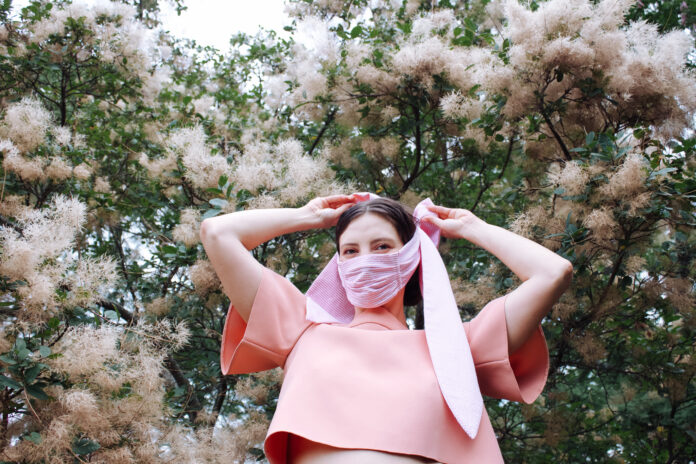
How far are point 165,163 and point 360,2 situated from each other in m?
2.80

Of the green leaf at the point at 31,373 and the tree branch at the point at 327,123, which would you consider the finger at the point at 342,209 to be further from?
the tree branch at the point at 327,123

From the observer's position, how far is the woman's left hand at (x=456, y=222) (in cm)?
214

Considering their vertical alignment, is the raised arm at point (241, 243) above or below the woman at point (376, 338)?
above

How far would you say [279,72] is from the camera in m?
5.55

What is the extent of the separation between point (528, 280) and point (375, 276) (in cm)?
54

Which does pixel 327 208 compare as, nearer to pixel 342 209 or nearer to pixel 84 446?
pixel 342 209

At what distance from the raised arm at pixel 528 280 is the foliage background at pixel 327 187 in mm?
928

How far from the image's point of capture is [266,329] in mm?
1981

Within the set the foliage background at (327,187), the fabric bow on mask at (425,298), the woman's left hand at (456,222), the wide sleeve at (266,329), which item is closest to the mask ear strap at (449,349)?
the fabric bow on mask at (425,298)

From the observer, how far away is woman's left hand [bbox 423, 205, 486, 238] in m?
2.14

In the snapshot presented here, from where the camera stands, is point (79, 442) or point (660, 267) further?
point (660, 267)

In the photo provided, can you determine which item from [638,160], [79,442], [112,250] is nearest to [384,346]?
[79,442]

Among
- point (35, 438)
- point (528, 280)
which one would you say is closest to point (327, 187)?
point (528, 280)

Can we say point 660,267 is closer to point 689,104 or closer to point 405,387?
point 689,104
